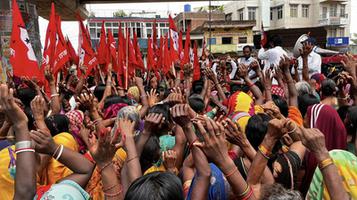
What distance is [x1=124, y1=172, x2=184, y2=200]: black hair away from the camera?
58.9 inches

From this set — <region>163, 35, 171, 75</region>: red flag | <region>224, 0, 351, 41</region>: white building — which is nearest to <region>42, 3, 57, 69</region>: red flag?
<region>163, 35, 171, 75</region>: red flag

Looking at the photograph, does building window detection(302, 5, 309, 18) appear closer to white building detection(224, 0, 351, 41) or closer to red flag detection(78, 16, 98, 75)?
white building detection(224, 0, 351, 41)

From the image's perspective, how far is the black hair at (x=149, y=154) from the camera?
2.43 metres

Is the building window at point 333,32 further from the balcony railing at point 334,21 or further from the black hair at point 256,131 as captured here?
the black hair at point 256,131

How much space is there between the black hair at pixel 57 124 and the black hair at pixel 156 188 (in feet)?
5.50

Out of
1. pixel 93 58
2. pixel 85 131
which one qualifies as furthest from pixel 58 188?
pixel 93 58

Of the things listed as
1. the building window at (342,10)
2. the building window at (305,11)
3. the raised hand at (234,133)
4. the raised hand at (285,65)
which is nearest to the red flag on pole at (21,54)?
the raised hand at (285,65)

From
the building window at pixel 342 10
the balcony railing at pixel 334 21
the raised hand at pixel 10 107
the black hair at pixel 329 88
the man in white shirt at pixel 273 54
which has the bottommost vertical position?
the black hair at pixel 329 88

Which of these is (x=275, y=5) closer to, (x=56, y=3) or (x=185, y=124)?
(x=56, y=3)

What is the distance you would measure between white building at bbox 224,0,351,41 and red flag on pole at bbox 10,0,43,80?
1678 inches

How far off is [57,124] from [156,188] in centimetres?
181

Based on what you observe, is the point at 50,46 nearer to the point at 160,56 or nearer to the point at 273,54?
the point at 273,54

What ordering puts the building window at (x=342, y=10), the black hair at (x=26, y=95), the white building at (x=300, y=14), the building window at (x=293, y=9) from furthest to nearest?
1. the building window at (x=342, y=10)
2. the building window at (x=293, y=9)
3. the white building at (x=300, y=14)
4. the black hair at (x=26, y=95)

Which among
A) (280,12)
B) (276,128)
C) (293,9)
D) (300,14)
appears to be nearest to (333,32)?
(300,14)
